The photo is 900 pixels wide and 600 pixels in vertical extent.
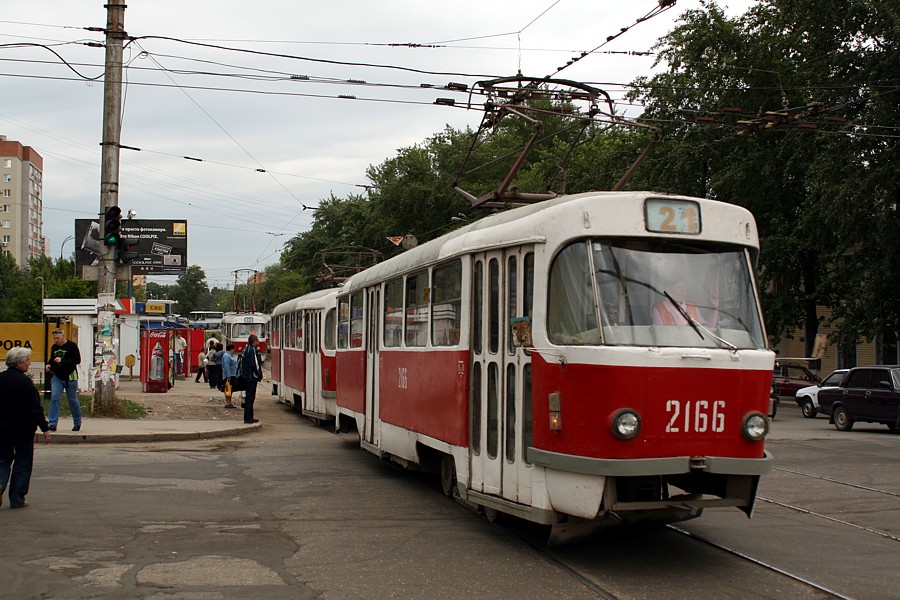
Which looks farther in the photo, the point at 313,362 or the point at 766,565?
the point at 313,362

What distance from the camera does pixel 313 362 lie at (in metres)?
21.2

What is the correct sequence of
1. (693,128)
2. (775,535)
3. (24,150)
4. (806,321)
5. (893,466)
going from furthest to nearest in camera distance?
(24,150), (806,321), (693,128), (893,466), (775,535)

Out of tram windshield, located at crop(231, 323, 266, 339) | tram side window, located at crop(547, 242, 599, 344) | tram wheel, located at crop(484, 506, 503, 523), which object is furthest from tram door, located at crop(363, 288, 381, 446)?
tram windshield, located at crop(231, 323, 266, 339)

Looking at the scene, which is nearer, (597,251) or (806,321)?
(597,251)

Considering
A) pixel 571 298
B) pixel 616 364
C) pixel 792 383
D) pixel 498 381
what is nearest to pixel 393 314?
pixel 498 381

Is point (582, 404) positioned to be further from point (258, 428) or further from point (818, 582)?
point (258, 428)

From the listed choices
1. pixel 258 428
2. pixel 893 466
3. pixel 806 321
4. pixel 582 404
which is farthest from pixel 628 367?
pixel 806 321

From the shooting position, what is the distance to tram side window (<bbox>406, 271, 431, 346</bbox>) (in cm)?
1065

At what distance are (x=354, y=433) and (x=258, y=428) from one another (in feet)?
7.05

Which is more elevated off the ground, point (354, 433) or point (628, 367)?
point (628, 367)

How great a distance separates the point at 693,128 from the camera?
120 ft

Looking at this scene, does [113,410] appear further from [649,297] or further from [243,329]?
[243,329]

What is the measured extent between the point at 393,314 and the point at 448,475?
2448 millimetres

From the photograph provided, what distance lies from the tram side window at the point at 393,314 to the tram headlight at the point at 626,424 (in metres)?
4.94
